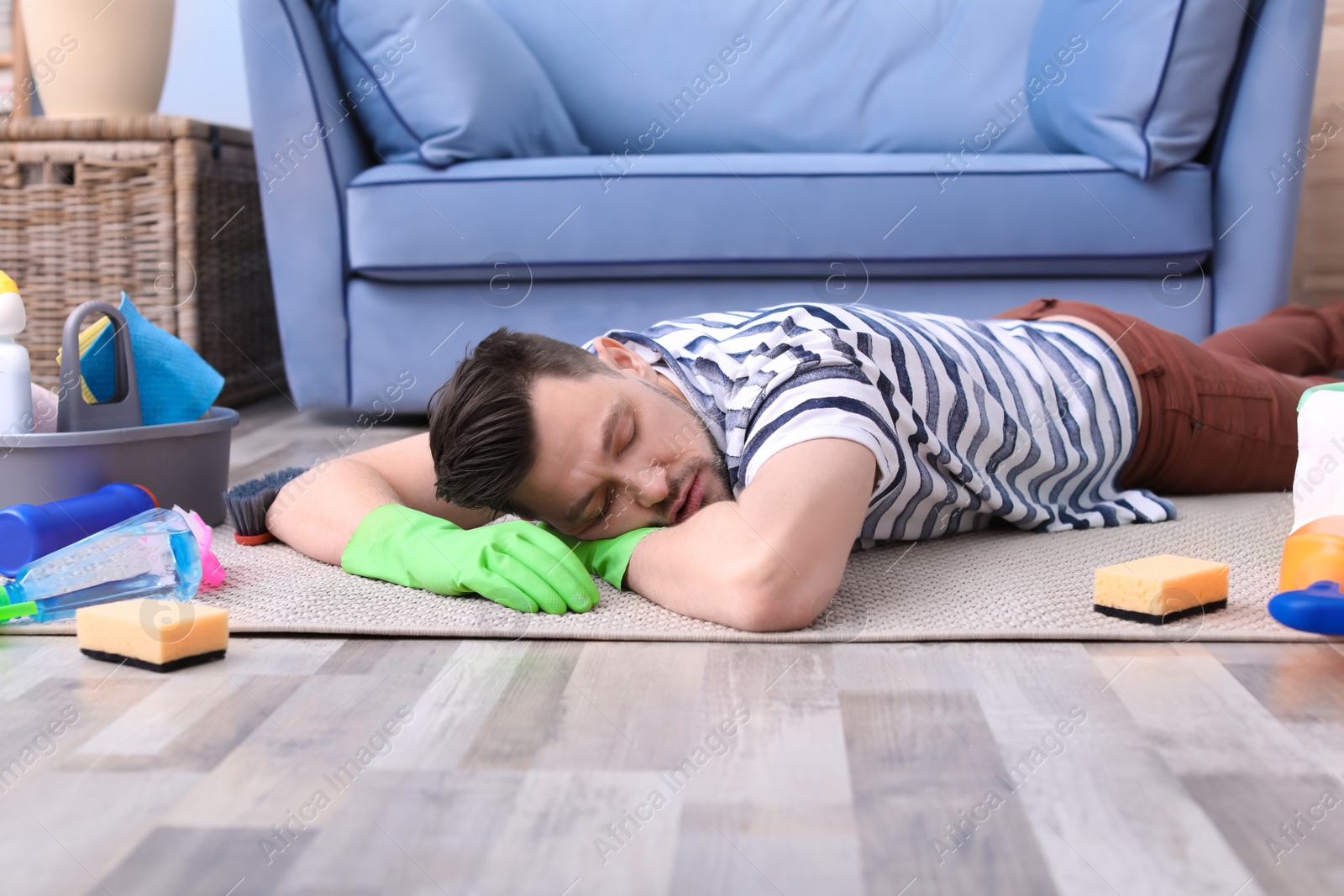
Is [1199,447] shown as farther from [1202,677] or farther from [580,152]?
[580,152]

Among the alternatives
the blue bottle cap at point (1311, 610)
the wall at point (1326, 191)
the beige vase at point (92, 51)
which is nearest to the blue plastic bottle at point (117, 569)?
the blue bottle cap at point (1311, 610)

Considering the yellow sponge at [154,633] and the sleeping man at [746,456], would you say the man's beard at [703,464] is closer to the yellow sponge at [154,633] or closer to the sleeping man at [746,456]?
the sleeping man at [746,456]

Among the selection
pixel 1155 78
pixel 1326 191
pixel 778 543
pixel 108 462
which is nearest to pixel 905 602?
pixel 778 543

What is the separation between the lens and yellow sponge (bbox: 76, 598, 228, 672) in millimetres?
749

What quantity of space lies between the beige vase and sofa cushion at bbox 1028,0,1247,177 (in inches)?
64.9

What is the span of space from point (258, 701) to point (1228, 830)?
21.5 inches

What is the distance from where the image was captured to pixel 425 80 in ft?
5.68

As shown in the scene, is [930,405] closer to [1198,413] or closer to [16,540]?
[1198,413]

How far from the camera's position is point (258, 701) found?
2.27 ft

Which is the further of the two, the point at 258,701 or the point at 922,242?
the point at 922,242

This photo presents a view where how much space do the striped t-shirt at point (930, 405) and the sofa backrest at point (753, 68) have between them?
3.05 ft

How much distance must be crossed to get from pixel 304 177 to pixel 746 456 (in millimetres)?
1137

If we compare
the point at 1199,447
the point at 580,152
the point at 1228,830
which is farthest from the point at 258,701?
the point at 580,152

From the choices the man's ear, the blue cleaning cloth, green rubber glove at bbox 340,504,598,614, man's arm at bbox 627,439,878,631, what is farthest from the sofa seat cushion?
man's arm at bbox 627,439,878,631
